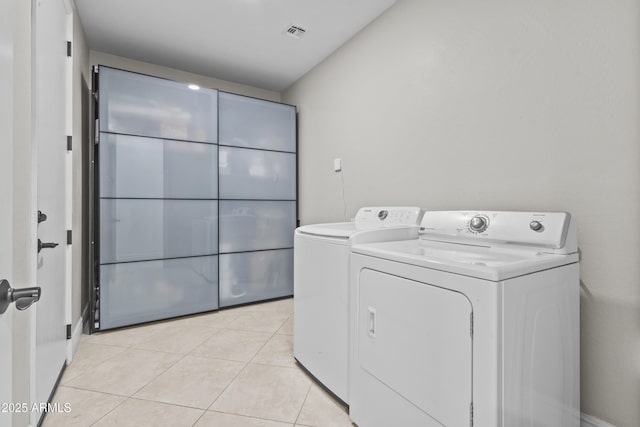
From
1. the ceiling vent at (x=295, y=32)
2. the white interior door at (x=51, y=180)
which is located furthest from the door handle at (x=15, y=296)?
the ceiling vent at (x=295, y=32)

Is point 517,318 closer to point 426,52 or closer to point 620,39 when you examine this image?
point 620,39

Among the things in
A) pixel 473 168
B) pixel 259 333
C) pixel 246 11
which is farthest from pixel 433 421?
pixel 246 11

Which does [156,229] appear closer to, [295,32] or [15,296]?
[295,32]

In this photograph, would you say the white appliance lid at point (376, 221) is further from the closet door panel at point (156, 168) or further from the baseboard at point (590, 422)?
the closet door panel at point (156, 168)

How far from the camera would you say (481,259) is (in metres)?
1.07

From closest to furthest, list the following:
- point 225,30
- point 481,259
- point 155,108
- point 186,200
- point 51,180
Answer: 1. point 481,259
2. point 51,180
3. point 225,30
4. point 155,108
5. point 186,200

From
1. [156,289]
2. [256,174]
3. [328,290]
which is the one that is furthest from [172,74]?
[328,290]

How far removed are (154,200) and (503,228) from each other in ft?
8.64

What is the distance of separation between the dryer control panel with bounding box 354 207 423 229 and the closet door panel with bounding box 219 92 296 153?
1.51 metres

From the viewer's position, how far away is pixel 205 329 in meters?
2.52

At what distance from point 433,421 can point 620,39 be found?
1.59 metres

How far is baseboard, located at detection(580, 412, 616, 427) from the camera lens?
46.3 inches

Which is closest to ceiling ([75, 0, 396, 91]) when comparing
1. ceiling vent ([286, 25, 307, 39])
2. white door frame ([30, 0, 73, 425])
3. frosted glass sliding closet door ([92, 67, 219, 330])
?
ceiling vent ([286, 25, 307, 39])

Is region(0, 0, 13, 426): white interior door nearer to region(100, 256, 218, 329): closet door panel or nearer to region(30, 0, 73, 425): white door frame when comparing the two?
region(30, 0, 73, 425): white door frame
